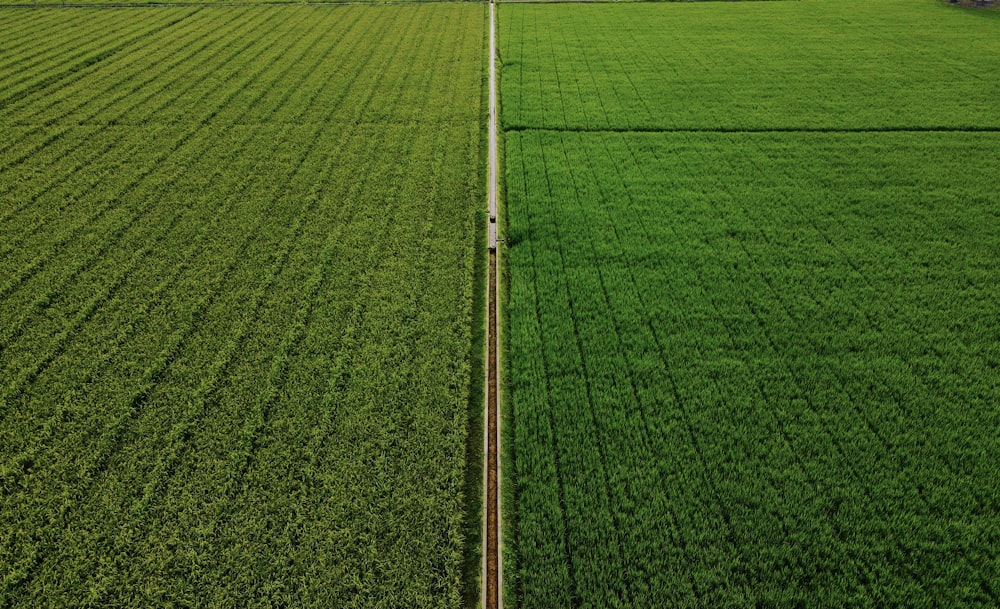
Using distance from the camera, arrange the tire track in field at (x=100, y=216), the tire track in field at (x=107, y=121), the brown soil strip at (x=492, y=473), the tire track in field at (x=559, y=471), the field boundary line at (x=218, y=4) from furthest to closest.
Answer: the field boundary line at (x=218, y=4) < the tire track in field at (x=107, y=121) < the tire track in field at (x=100, y=216) < the brown soil strip at (x=492, y=473) < the tire track in field at (x=559, y=471)

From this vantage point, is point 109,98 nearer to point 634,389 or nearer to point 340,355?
point 340,355

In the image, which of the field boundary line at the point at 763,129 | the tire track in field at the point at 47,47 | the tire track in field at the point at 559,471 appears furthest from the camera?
the tire track in field at the point at 47,47

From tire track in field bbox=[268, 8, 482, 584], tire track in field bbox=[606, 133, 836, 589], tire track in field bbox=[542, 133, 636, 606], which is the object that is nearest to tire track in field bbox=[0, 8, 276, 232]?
tire track in field bbox=[268, 8, 482, 584]

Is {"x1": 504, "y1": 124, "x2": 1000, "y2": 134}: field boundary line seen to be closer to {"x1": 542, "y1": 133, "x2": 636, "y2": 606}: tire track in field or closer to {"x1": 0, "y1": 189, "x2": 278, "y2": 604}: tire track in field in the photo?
{"x1": 542, "y1": 133, "x2": 636, "y2": 606}: tire track in field

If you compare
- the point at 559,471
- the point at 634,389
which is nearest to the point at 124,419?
the point at 559,471

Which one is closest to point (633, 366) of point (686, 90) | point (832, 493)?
point (832, 493)

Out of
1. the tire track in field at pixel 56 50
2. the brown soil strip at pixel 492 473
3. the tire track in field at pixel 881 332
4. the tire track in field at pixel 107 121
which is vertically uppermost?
the tire track in field at pixel 56 50

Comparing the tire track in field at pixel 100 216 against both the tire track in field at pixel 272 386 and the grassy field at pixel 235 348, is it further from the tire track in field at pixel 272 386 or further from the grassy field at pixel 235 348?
the tire track in field at pixel 272 386

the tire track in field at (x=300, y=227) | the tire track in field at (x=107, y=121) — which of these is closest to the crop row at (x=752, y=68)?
the tire track in field at (x=300, y=227)
